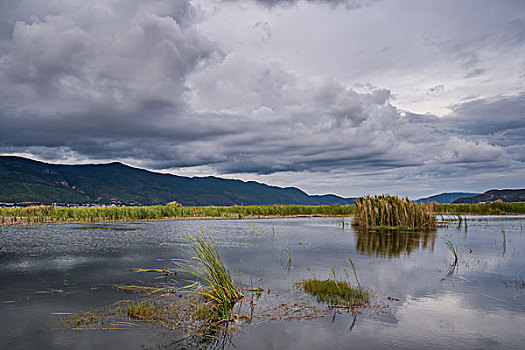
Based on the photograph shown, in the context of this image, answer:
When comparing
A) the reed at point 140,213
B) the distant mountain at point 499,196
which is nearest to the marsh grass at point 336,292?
the reed at point 140,213

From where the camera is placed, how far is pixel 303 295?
1181 cm

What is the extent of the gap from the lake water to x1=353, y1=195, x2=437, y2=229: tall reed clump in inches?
464

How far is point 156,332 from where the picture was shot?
8523mm

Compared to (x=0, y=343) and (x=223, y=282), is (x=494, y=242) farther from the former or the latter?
(x=0, y=343)

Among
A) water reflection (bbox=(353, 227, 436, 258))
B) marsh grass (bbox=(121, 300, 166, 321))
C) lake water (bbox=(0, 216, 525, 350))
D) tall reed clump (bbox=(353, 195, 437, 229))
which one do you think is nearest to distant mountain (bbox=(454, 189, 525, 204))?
tall reed clump (bbox=(353, 195, 437, 229))

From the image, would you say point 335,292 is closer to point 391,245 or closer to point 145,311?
point 145,311

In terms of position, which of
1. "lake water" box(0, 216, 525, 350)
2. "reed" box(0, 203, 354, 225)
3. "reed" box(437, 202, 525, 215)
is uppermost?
"reed" box(437, 202, 525, 215)

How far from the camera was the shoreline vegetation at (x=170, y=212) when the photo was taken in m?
47.4

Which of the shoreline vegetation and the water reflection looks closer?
the water reflection

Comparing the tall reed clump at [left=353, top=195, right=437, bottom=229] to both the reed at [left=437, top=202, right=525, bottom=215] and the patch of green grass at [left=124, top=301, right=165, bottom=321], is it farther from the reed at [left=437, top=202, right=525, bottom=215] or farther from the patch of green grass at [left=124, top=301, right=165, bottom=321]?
the reed at [left=437, top=202, right=525, bottom=215]

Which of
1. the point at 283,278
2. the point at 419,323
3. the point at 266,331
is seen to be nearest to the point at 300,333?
the point at 266,331

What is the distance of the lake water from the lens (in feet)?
26.7

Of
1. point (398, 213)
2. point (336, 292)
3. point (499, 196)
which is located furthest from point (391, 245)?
point (499, 196)

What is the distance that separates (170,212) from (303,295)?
49.9 meters
